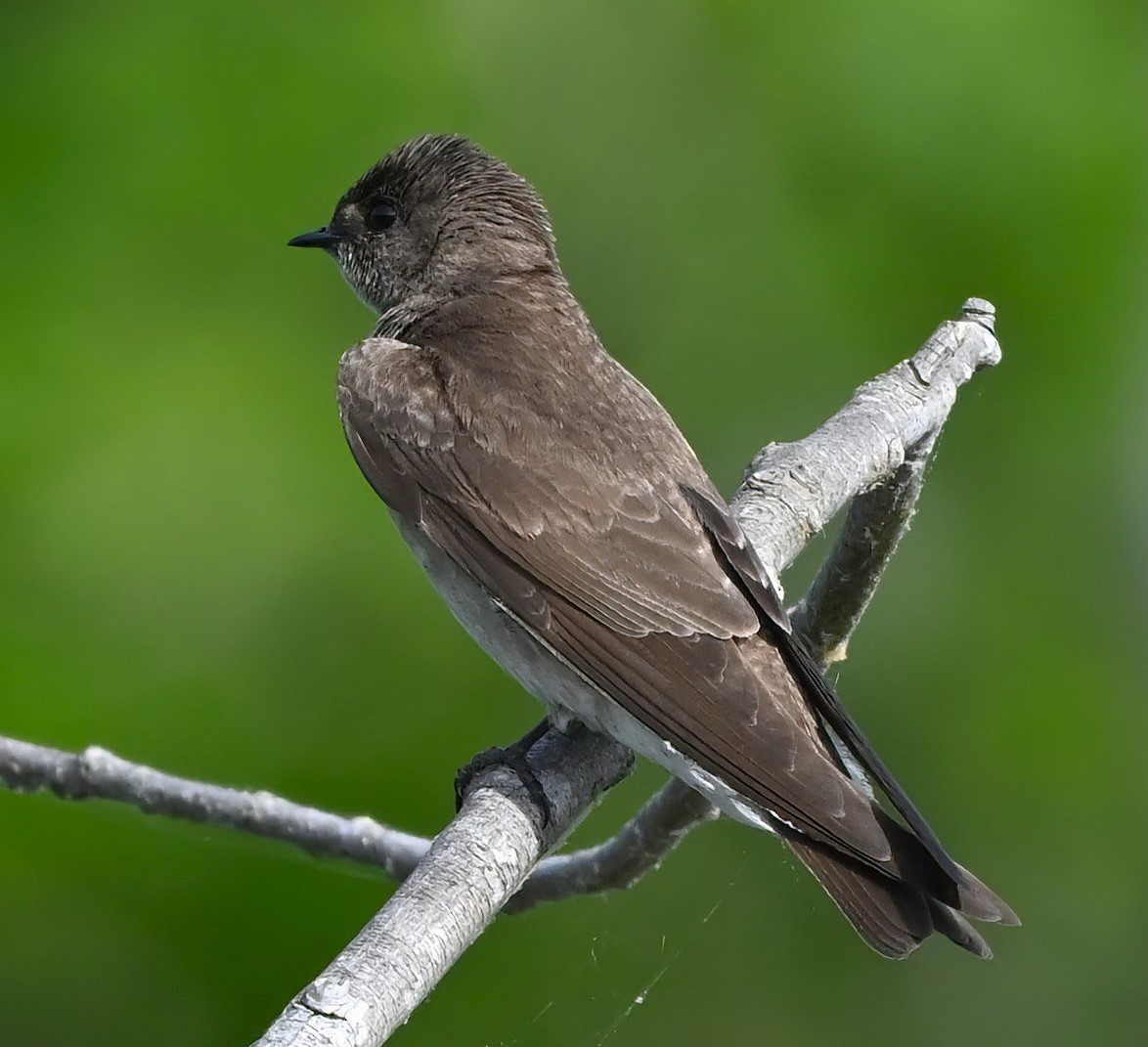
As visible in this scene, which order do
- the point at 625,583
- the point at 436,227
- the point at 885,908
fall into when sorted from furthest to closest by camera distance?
the point at 436,227 < the point at 625,583 < the point at 885,908

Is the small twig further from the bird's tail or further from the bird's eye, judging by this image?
the bird's eye

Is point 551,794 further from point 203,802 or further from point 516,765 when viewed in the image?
point 203,802

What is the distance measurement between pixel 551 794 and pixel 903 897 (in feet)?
1.59

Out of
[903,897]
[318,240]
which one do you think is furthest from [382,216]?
[903,897]

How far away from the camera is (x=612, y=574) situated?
2.70m

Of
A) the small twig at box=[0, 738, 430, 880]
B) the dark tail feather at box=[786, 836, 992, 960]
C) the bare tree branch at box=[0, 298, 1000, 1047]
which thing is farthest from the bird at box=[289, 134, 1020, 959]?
the small twig at box=[0, 738, 430, 880]

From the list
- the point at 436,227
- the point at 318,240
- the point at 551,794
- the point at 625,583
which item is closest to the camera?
the point at 551,794

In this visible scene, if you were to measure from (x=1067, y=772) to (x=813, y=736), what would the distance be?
24.6 inches

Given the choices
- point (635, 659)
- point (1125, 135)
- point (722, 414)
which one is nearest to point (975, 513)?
point (722, 414)

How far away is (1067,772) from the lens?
2969 millimetres

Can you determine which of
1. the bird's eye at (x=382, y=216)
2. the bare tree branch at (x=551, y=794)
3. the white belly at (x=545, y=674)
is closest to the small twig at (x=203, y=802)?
the bare tree branch at (x=551, y=794)

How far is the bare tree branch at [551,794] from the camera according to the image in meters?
1.87

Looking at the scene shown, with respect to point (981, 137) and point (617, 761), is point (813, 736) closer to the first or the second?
point (617, 761)

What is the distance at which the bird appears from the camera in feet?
7.75
